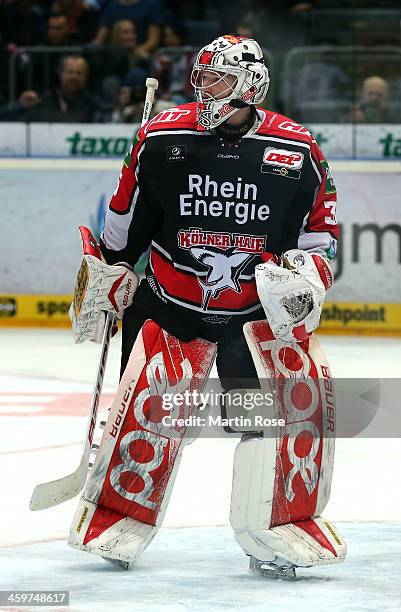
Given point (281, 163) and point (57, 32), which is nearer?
point (281, 163)

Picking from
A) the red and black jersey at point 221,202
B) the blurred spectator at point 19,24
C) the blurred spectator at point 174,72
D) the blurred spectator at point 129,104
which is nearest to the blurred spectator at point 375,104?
the blurred spectator at point 174,72

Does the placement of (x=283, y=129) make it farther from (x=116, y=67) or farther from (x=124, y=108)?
(x=116, y=67)

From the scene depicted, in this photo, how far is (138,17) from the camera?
11.2m

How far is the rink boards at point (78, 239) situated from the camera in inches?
385

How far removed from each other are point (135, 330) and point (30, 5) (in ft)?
A: 25.1

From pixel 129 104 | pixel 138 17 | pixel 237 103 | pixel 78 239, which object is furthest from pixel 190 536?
pixel 138 17

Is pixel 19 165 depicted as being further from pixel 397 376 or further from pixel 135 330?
pixel 135 330

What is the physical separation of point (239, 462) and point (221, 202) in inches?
27.7

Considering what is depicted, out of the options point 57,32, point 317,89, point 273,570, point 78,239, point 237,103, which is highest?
point 237,103

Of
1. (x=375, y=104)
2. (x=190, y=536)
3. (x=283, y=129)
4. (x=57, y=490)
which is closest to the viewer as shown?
(x=283, y=129)

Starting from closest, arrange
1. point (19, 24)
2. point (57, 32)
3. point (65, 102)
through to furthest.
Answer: point (65, 102) < point (57, 32) < point (19, 24)

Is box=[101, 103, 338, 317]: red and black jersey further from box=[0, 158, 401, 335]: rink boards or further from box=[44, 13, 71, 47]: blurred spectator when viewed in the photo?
box=[44, 13, 71, 47]: blurred spectator

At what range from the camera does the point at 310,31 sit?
1113 centimetres

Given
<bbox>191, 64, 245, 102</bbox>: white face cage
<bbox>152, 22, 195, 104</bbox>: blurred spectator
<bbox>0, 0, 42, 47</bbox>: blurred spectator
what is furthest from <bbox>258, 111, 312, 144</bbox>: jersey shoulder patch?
<bbox>0, 0, 42, 47</bbox>: blurred spectator
